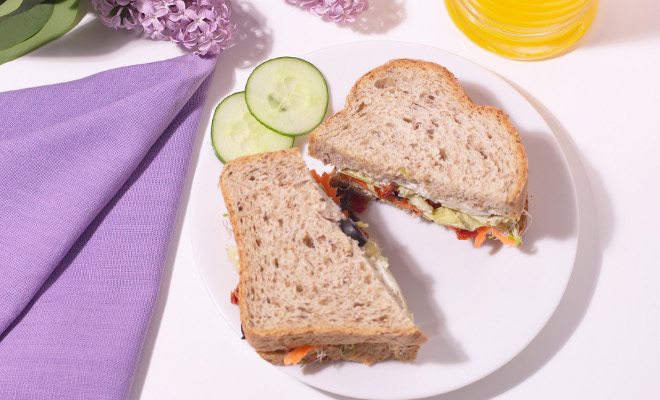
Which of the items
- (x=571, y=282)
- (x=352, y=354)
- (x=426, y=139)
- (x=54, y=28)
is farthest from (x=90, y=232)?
(x=571, y=282)

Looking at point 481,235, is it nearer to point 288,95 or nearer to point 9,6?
point 288,95

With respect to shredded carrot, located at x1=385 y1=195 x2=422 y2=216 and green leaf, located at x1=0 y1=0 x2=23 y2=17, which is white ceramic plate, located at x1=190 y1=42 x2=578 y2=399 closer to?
shredded carrot, located at x1=385 y1=195 x2=422 y2=216

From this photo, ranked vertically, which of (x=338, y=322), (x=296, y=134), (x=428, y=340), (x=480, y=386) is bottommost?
(x=480, y=386)

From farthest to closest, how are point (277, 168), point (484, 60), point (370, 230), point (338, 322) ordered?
point (484, 60) < point (370, 230) < point (277, 168) < point (338, 322)

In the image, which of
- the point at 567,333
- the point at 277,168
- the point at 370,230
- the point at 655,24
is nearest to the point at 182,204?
the point at 277,168

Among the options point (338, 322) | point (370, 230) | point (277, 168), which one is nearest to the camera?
point (338, 322)

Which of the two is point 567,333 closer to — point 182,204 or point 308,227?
point 308,227
